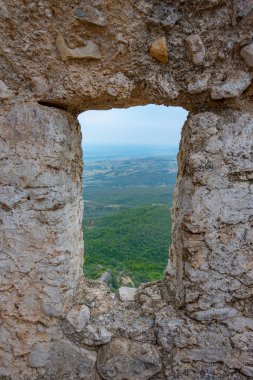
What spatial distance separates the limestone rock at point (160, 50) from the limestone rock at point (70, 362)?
1.82 metres

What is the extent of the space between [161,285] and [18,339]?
39.6 inches

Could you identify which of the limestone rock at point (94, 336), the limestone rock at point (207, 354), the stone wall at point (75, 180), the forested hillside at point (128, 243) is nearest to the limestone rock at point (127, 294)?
the stone wall at point (75, 180)

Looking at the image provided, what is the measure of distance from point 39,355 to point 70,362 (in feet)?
0.67

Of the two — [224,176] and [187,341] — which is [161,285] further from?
[224,176]

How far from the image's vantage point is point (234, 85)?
1698 mm

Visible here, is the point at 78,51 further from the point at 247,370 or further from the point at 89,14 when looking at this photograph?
the point at 247,370

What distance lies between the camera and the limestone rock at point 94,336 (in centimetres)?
195

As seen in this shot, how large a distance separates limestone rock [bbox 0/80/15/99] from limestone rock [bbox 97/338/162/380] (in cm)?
163

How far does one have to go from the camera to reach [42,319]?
1.95 meters

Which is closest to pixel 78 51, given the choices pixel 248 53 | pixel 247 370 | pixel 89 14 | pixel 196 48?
pixel 89 14

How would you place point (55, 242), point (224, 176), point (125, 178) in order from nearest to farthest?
1. point (224, 176)
2. point (55, 242)
3. point (125, 178)

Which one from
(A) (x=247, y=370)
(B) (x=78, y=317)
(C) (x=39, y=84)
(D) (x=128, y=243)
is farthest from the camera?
(D) (x=128, y=243)

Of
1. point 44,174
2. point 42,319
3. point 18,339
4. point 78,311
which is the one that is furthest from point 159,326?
point 44,174

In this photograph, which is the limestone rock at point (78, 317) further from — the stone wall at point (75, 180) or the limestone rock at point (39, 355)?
the limestone rock at point (39, 355)
